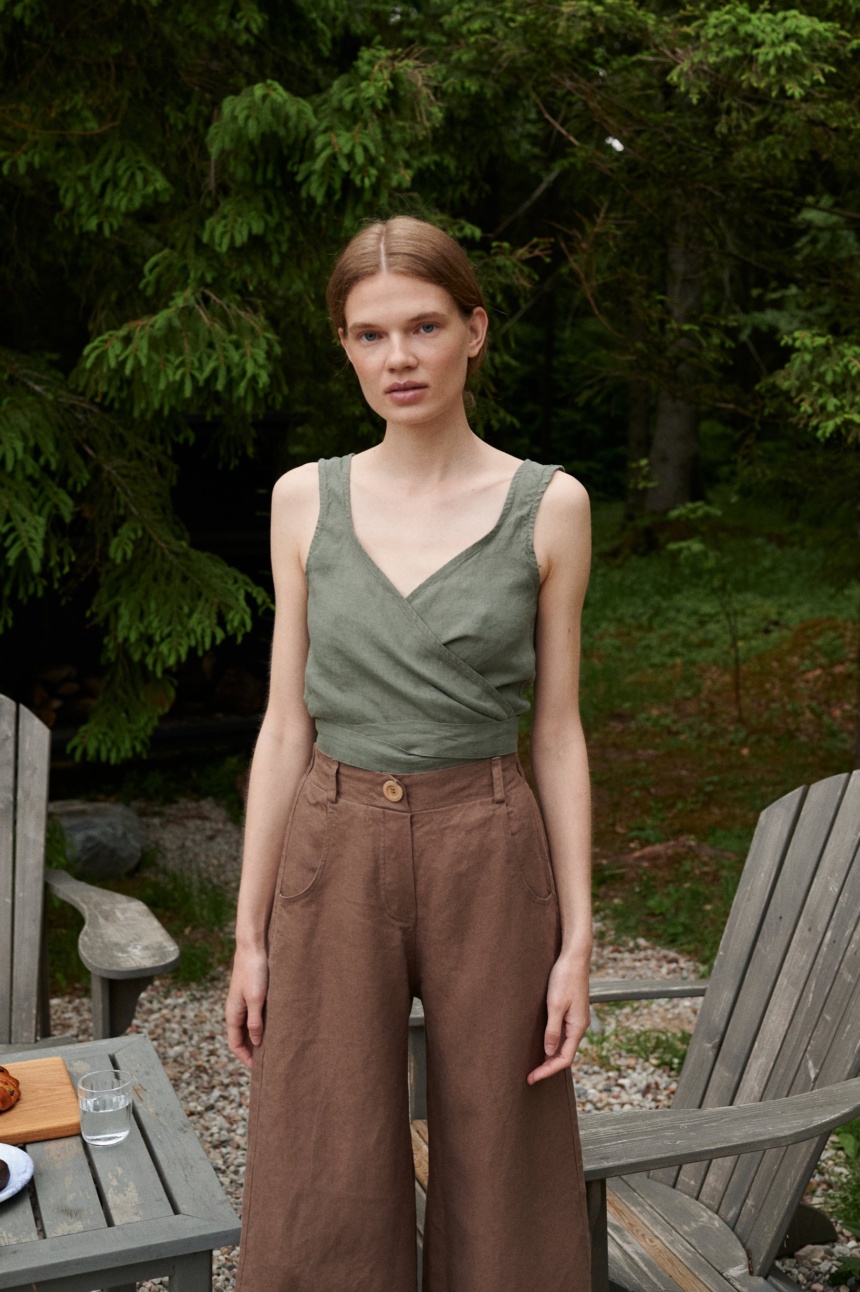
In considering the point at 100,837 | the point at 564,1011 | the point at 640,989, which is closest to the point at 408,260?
the point at 564,1011

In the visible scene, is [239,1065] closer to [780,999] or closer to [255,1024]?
[780,999]

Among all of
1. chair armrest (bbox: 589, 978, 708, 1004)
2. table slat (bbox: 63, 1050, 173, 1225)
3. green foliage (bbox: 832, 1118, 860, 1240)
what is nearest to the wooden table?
table slat (bbox: 63, 1050, 173, 1225)

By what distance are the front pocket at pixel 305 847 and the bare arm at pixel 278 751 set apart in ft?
0.18

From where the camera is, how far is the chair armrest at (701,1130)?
1.85 m

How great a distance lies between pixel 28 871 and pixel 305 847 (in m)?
1.59

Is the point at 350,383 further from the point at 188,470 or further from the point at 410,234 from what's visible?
the point at 410,234

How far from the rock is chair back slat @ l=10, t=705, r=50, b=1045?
197 centimetres

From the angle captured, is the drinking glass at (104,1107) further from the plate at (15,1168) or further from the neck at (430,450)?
the neck at (430,450)

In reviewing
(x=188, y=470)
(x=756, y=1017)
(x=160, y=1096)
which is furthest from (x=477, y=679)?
(x=188, y=470)

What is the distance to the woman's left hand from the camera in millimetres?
1706

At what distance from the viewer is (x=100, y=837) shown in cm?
516

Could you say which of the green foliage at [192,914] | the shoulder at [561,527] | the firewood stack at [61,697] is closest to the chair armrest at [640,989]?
the shoulder at [561,527]

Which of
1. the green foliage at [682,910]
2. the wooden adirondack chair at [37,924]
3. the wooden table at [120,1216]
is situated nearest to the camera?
the wooden table at [120,1216]

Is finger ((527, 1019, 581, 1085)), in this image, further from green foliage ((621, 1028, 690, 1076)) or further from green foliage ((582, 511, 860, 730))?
green foliage ((582, 511, 860, 730))
